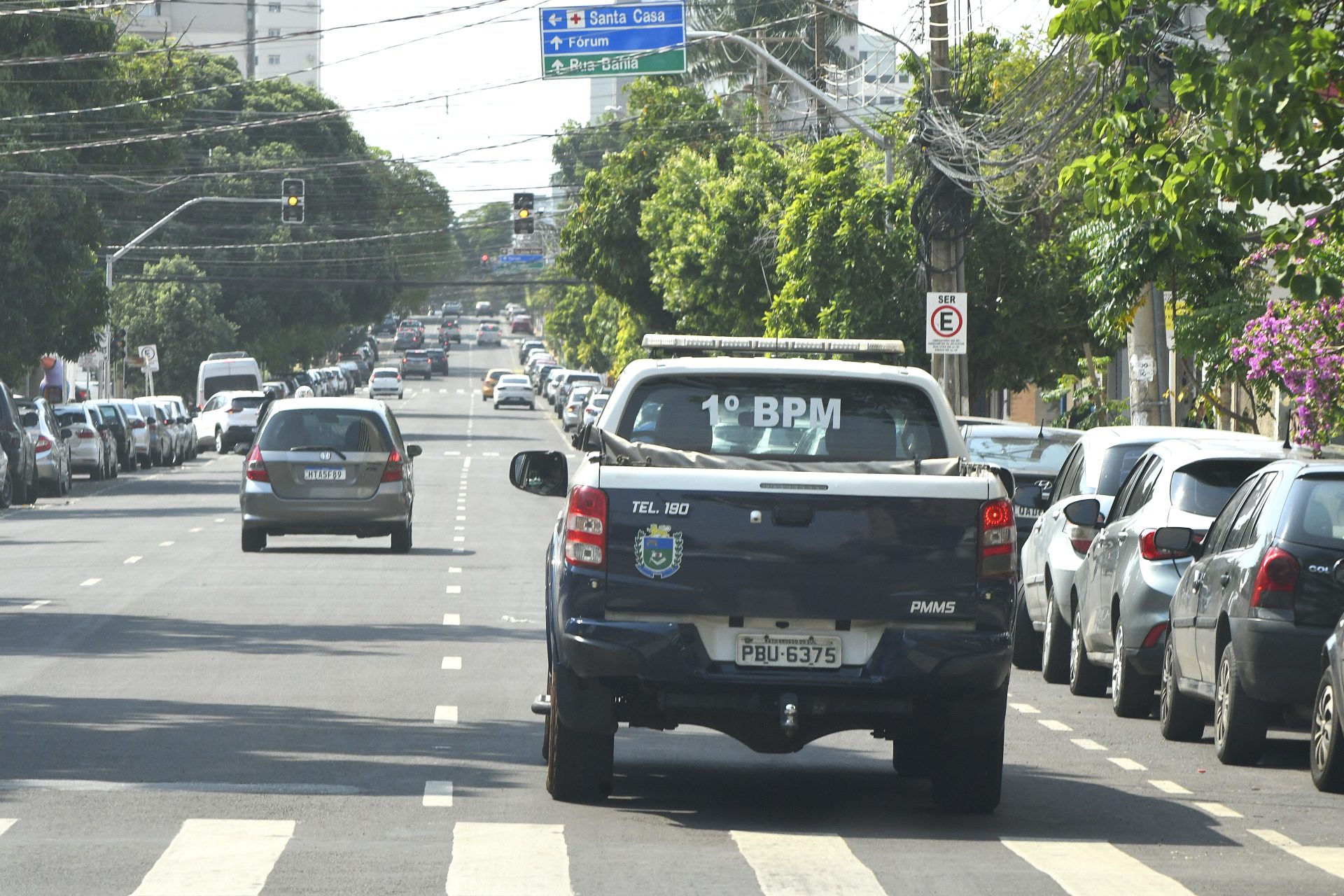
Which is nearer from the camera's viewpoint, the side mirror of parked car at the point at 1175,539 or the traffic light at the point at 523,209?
the side mirror of parked car at the point at 1175,539

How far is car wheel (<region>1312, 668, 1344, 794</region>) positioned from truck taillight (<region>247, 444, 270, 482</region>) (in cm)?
1648

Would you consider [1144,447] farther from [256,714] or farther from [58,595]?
[58,595]

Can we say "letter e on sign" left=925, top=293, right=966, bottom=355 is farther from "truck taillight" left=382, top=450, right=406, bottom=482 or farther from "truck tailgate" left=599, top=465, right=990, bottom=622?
"truck tailgate" left=599, top=465, right=990, bottom=622

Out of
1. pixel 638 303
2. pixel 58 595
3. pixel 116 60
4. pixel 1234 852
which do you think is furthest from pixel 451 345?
pixel 1234 852

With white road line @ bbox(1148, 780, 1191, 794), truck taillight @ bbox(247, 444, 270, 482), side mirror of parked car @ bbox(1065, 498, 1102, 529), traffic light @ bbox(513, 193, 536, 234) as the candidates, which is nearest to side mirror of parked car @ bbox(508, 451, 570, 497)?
white road line @ bbox(1148, 780, 1191, 794)

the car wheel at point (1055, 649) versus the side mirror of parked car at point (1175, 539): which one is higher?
the side mirror of parked car at point (1175, 539)

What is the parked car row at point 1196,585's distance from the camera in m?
11.2

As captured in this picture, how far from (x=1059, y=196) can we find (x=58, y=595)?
18005 millimetres

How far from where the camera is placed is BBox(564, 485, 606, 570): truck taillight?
9031 millimetres

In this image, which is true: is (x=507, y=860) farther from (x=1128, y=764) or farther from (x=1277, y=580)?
(x=1277, y=580)

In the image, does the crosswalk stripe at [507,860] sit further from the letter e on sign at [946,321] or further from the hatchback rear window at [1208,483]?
the letter e on sign at [946,321]

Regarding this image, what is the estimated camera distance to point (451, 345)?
7697 inches

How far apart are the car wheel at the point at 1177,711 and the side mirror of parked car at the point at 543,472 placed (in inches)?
151

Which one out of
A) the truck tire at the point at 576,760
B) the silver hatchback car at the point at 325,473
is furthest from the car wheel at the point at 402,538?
the truck tire at the point at 576,760
